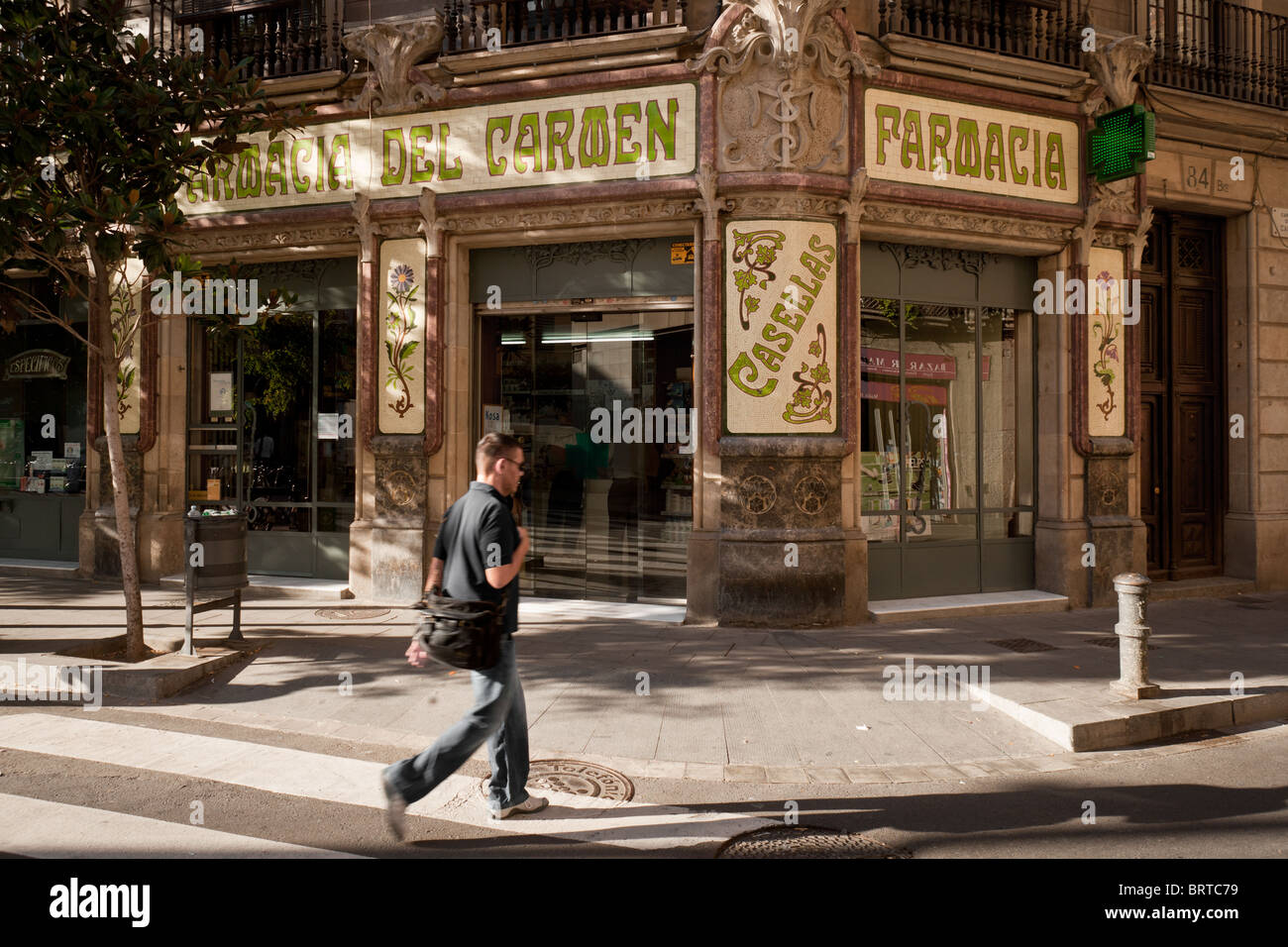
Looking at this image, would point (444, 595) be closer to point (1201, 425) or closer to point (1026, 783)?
point (1026, 783)

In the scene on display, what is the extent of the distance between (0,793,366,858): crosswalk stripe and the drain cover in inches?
50.8

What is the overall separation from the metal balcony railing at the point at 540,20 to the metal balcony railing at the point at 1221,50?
6.65m

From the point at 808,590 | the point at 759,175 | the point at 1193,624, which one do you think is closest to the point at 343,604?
the point at 808,590

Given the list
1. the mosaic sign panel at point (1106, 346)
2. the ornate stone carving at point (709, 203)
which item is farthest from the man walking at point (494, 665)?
the mosaic sign panel at point (1106, 346)

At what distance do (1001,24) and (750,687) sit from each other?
8484 millimetres

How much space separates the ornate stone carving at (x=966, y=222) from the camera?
10055 mm

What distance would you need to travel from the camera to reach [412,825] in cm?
442

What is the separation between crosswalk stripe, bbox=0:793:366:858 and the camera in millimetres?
4020

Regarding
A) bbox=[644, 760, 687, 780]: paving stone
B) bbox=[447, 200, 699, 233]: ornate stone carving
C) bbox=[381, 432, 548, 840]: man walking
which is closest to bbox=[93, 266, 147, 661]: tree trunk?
bbox=[447, 200, 699, 233]: ornate stone carving

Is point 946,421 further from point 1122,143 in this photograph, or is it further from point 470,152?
point 470,152

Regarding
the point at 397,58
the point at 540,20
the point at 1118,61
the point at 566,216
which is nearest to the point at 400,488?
the point at 566,216

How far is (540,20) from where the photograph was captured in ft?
34.2

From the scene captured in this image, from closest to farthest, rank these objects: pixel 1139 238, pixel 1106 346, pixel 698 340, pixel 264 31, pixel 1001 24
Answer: pixel 698 340, pixel 1001 24, pixel 1106 346, pixel 1139 238, pixel 264 31

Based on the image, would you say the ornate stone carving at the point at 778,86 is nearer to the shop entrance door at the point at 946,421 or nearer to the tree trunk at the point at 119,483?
the shop entrance door at the point at 946,421
